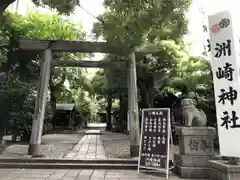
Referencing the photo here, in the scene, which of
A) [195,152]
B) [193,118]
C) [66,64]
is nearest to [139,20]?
[193,118]

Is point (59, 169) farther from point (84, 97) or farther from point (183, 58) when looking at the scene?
point (84, 97)

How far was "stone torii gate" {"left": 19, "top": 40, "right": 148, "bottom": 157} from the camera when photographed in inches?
340

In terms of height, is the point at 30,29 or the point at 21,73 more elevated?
the point at 30,29

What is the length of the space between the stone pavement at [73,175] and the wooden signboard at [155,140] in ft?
1.06

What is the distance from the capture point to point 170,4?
19.6 feet

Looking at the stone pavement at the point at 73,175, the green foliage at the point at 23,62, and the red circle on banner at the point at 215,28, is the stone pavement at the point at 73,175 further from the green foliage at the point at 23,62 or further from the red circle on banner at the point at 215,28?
the green foliage at the point at 23,62

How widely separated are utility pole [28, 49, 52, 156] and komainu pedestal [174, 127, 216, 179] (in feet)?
16.1

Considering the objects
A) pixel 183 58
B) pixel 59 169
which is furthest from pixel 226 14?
pixel 183 58

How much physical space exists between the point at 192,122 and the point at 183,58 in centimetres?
808

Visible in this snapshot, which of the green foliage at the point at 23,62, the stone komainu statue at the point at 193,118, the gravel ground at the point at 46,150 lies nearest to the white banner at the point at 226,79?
the stone komainu statue at the point at 193,118

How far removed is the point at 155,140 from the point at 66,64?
4.92 m

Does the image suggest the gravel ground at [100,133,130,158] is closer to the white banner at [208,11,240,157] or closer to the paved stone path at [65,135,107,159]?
the paved stone path at [65,135,107,159]

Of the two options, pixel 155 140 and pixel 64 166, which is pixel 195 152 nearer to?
pixel 155 140

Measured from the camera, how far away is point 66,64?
972 centimetres
